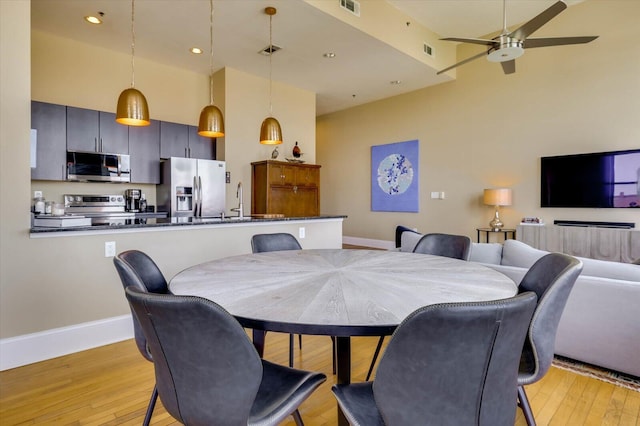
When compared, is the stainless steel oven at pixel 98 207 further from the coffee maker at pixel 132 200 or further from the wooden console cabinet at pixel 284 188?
the wooden console cabinet at pixel 284 188

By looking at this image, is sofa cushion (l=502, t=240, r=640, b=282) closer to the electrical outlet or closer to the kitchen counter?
the kitchen counter

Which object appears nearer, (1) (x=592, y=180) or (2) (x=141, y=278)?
(2) (x=141, y=278)

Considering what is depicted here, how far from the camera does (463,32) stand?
215 inches

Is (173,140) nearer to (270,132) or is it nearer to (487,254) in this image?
(270,132)

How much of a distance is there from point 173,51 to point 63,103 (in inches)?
59.9

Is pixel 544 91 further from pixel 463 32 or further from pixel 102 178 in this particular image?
pixel 102 178

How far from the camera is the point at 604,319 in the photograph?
2.10m

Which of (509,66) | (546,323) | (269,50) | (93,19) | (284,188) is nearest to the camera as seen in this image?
(546,323)

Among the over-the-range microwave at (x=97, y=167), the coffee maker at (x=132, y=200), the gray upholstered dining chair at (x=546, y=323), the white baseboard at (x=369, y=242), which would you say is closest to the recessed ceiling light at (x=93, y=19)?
the over-the-range microwave at (x=97, y=167)

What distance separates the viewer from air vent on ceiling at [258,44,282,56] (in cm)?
461

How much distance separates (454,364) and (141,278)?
132 centimetres

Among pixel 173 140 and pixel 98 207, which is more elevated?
pixel 173 140

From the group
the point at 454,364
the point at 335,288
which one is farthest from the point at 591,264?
the point at 454,364

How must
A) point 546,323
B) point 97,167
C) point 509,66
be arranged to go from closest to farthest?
point 546,323 < point 509,66 < point 97,167
